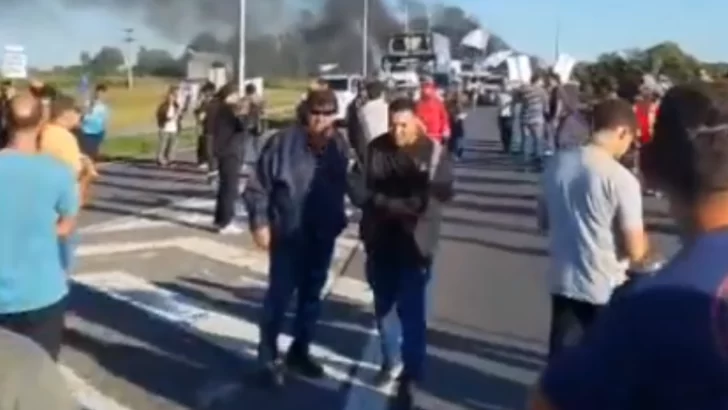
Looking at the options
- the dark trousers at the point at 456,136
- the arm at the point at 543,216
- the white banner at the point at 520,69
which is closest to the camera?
the arm at the point at 543,216

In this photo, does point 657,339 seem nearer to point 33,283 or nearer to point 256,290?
point 33,283

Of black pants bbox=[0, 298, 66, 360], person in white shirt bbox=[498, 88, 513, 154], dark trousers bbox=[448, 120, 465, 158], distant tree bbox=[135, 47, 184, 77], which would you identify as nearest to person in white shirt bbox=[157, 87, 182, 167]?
dark trousers bbox=[448, 120, 465, 158]

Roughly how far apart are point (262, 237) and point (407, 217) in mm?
929

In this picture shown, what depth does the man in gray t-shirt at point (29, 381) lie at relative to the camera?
2957mm

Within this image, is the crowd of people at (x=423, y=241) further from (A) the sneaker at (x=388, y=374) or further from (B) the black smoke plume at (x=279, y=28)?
(B) the black smoke plume at (x=279, y=28)

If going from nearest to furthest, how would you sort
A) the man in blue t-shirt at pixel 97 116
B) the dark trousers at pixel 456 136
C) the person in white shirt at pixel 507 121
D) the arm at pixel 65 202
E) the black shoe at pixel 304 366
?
the arm at pixel 65 202 < the black shoe at pixel 304 366 < the man in blue t-shirt at pixel 97 116 < the dark trousers at pixel 456 136 < the person in white shirt at pixel 507 121

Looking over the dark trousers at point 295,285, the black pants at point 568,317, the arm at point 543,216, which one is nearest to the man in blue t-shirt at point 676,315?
the black pants at point 568,317

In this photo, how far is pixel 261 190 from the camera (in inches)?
361

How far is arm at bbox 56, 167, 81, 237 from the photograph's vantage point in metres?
6.67

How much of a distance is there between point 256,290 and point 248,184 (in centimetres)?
407

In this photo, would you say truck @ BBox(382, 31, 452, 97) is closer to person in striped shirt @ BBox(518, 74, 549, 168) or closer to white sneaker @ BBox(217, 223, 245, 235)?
person in striped shirt @ BBox(518, 74, 549, 168)

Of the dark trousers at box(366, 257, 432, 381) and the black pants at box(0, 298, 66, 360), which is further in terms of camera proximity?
the dark trousers at box(366, 257, 432, 381)

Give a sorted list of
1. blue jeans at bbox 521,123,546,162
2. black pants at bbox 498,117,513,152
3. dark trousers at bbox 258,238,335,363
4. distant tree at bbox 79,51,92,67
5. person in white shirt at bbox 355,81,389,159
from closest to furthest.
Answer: dark trousers at bbox 258,238,335,363
person in white shirt at bbox 355,81,389,159
blue jeans at bbox 521,123,546,162
black pants at bbox 498,117,513,152
distant tree at bbox 79,51,92,67

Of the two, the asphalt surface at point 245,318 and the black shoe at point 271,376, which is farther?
the black shoe at point 271,376
